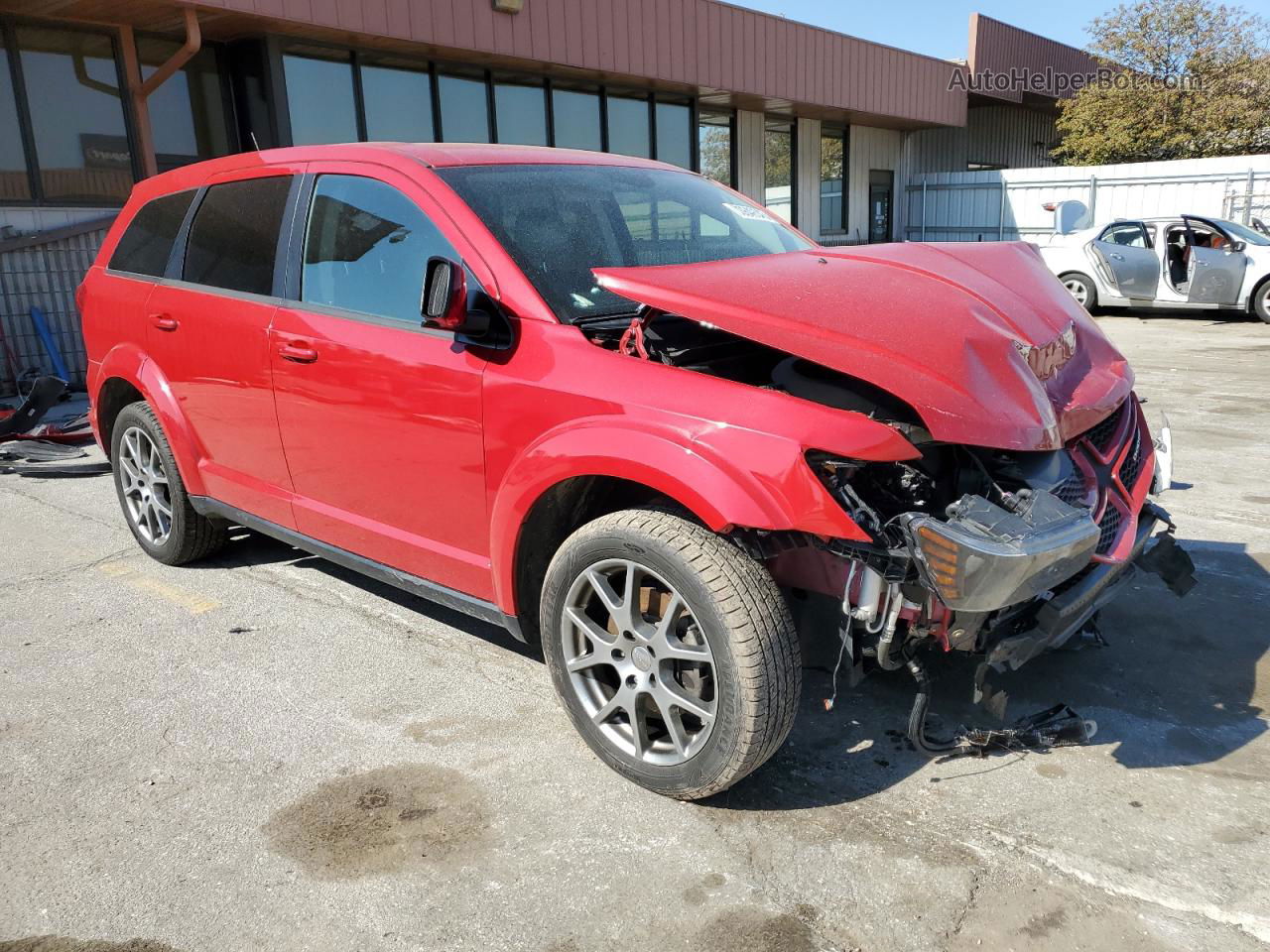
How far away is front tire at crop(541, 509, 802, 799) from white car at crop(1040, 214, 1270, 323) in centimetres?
1244

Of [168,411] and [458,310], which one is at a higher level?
[458,310]

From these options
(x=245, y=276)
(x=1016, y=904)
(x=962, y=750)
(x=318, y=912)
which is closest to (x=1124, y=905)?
(x=1016, y=904)

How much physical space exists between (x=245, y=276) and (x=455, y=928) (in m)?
2.73

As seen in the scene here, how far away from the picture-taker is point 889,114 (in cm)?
1992

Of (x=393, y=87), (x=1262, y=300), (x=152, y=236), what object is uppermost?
(x=393, y=87)

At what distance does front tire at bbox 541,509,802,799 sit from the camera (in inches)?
96.7

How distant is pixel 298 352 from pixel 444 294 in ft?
3.31

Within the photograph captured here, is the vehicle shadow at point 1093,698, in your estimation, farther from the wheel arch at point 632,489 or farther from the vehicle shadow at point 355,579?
the wheel arch at point 632,489

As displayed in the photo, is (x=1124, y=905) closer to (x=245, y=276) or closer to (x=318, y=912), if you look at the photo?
(x=318, y=912)

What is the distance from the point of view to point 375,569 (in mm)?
3568

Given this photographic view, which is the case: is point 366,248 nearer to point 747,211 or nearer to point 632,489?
point 632,489

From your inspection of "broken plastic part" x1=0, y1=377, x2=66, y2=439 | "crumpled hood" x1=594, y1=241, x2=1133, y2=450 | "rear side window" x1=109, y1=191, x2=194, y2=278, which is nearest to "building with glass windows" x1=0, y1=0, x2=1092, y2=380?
"broken plastic part" x1=0, y1=377, x2=66, y2=439

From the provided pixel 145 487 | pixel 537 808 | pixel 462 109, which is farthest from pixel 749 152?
pixel 537 808

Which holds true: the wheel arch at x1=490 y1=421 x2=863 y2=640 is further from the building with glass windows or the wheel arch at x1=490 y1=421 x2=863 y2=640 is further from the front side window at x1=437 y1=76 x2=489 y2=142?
the front side window at x1=437 y1=76 x2=489 y2=142
